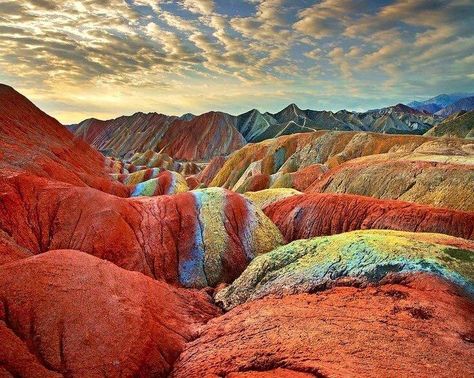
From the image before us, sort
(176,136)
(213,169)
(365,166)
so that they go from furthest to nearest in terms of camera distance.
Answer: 1. (176,136)
2. (213,169)
3. (365,166)

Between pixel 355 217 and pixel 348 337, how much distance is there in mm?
14934

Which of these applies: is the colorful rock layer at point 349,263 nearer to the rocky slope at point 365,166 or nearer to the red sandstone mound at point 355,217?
the red sandstone mound at point 355,217

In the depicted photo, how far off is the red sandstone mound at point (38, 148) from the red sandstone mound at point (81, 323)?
520 inches

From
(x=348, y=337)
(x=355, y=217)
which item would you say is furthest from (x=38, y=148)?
(x=348, y=337)

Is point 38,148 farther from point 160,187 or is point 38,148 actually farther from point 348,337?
point 348,337

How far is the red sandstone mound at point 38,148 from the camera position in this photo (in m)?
27.5

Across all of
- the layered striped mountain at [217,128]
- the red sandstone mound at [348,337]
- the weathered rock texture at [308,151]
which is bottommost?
the red sandstone mound at [348,337]

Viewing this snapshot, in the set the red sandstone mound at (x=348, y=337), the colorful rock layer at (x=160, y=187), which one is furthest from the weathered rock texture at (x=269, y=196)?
the colorful rock layer at (x=160, y=187)

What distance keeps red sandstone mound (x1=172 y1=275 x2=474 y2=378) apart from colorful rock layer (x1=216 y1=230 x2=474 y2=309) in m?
0.55

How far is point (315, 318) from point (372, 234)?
5415 mm

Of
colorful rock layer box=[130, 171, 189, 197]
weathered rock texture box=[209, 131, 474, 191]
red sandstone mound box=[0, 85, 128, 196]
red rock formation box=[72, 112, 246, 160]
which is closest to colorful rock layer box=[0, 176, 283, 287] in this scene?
red sandstone mound box=[0, 85, 128, 196]

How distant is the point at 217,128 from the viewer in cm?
14475

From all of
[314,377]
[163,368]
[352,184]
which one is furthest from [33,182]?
[352,184]

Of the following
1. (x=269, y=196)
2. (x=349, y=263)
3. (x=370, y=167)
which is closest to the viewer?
(x=349, y=263)
